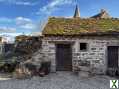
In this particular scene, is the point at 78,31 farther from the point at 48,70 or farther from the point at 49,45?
the point at 48,70

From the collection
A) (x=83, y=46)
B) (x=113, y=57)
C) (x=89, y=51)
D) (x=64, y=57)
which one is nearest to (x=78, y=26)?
(x=83, y=46)

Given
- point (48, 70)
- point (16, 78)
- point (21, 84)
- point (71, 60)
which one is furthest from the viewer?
point (71, 60)

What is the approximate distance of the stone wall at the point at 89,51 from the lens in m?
13.2

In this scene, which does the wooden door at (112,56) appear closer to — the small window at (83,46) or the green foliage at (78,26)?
the green foliage at (78,26)

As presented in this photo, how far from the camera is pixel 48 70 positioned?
12516mm

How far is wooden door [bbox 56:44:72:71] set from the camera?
1351cm

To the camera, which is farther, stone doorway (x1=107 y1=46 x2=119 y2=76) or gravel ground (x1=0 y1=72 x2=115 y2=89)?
stone doorway (x1=107 y1=46 x2=119 y2=76)

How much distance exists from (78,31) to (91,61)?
2.50 meters

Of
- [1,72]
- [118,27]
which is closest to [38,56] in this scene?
[1,72]

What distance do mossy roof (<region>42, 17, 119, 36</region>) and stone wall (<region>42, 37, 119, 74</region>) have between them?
54cm

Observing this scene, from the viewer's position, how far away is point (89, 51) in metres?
13.2

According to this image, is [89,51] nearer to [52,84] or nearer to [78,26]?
[78,26]

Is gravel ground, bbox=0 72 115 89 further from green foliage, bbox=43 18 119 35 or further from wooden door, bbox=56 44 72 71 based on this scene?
green foliage, bbox=43 18 119 35

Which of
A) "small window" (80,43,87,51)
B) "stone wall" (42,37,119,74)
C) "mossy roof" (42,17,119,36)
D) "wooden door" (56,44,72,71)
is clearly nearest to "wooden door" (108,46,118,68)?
"stone wall" (42,37,119,74)
